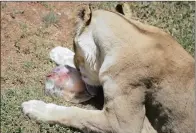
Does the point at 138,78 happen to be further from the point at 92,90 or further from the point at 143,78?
the point at 92,90

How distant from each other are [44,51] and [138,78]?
145cm

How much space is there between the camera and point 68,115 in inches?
161

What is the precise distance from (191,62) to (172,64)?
0.17m

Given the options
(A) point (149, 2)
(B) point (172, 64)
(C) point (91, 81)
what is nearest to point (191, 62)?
(B) point (172, 64)

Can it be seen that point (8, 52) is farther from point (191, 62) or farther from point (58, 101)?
point (191, 62)

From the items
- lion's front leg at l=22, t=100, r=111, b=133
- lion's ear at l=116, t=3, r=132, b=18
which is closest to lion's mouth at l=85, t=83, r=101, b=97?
lion's front leg at l=22, t=100, r=111, b=133

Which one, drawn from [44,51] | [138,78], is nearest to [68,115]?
[138,78]

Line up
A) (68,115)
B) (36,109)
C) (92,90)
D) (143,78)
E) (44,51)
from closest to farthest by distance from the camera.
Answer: (143,78)
(68,115)
(36,109)
(92,90)
(44,51)

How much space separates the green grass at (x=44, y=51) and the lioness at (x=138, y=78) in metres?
0.53

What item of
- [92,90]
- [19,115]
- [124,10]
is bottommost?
[19,115]

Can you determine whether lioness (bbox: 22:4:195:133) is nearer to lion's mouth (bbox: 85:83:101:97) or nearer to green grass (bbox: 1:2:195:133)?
lion's mouth (bbox: 85:83:101:97)

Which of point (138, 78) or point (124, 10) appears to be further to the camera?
point (124, 10)

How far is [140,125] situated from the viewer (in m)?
3.95

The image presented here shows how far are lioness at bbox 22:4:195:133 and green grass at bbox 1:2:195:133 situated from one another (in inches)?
20.7
